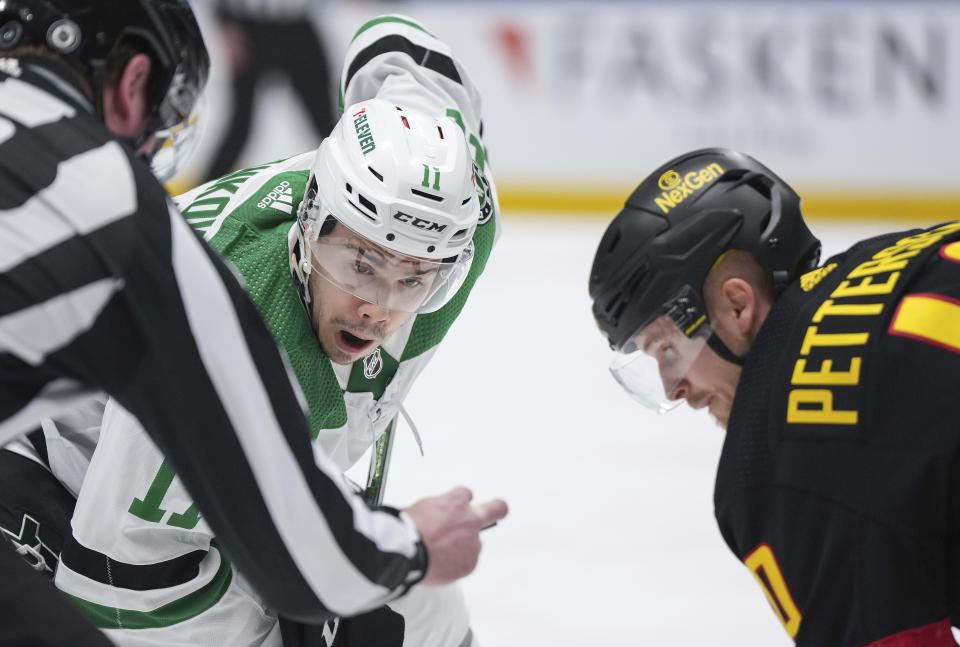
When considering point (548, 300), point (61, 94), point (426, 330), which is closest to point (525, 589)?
point (426, 330)

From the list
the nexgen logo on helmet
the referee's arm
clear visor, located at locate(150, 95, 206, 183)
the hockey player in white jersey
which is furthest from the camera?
the nexgen logo on helmet

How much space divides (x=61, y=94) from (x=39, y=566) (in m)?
1.28

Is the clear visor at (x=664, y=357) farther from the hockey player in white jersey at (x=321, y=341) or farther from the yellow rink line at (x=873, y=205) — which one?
the yellow rink line at (x=873, y=205)

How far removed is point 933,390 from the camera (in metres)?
1.51

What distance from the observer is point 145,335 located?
1304 millimetres

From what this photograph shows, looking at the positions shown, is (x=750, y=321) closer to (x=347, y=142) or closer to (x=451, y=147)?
(x=451, y=147)

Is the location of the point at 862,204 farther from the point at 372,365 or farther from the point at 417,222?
the point at 417,222

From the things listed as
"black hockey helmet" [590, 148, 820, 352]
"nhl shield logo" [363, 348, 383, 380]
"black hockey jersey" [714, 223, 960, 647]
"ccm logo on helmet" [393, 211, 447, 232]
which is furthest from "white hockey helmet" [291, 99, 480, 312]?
"black hockey jersey" [714, 223, 960, 647]

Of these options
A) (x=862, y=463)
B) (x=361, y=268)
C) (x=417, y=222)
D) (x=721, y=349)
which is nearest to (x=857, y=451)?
(x=862, y=463)

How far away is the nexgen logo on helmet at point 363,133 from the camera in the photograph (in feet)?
7.39

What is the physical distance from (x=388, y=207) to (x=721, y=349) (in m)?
0.65

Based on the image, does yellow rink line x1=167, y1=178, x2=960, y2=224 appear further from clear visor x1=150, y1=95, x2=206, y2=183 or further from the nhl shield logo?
clear visor x1=150, y1=95, x2=206, y2=183

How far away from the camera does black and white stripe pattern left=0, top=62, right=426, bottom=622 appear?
4.14 ft

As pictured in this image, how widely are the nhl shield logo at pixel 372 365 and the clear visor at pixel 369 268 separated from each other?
17 centimetres
